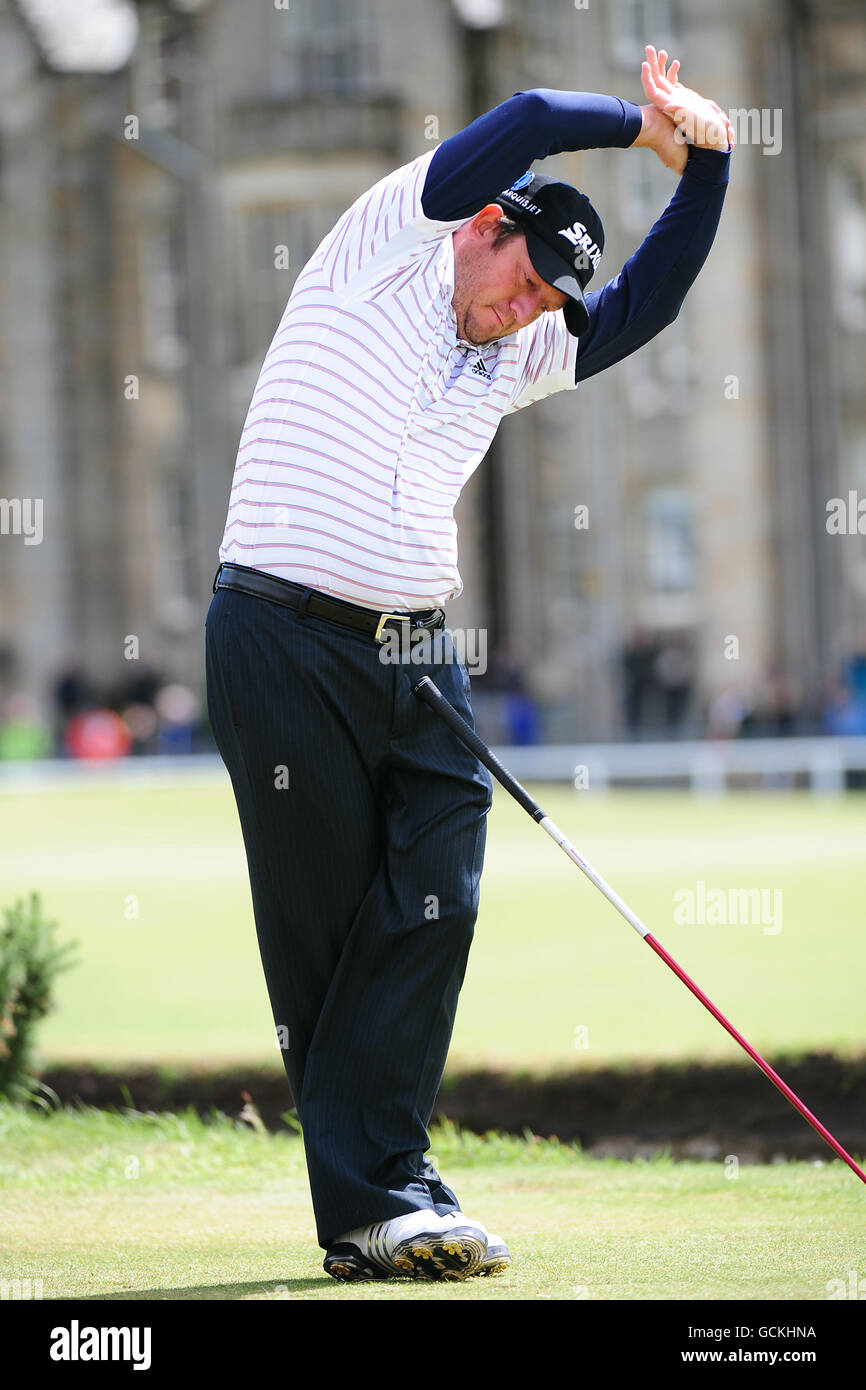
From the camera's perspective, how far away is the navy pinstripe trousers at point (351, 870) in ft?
12.8

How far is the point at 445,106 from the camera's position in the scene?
1281 inches

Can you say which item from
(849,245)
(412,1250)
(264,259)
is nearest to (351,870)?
(412,1250)

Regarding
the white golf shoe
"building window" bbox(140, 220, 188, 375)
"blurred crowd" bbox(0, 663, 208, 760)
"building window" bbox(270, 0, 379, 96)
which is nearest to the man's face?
the white golf shoe

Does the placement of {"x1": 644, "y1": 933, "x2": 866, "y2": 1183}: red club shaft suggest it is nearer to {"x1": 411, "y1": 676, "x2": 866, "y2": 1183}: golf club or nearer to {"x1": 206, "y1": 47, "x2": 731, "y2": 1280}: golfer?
{"x1": 411, "y1": 676, "x2": 866, "y2": 1183}: golf club

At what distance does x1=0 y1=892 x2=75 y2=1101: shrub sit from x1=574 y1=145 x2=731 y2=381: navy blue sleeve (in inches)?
115


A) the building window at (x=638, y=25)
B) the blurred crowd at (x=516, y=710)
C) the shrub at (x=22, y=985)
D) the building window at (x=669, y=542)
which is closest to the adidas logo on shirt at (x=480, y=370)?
the shrub at (x=22, y=985)

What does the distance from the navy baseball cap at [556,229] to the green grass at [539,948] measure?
11.2 feet

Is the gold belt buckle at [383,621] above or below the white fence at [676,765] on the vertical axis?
above

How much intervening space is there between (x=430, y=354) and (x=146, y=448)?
106 ft

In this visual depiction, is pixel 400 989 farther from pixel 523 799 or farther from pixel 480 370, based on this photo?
pixel 480 370

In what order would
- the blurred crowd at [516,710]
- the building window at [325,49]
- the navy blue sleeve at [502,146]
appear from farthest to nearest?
the building window at [325,49]
the blurred crowd at [516,710]
the navy blue sleeve at [502,146]

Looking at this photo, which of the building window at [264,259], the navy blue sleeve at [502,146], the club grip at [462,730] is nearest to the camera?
the navy blue sleeve at [502,146]

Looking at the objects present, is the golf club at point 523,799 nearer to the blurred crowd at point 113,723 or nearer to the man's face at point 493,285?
the man's face at point 493,285
